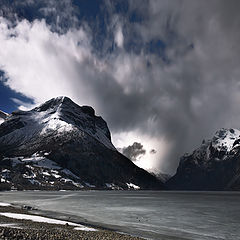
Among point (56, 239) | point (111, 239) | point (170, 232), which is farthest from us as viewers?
point (170, 232)

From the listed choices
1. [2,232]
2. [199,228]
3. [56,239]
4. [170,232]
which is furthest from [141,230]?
[2,232]

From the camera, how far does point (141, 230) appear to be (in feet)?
192

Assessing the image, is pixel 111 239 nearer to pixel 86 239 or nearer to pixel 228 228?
pixel 86 239

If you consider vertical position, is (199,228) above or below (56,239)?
above

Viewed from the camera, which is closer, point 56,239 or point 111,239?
point 56,239

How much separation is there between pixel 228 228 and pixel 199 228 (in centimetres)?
766

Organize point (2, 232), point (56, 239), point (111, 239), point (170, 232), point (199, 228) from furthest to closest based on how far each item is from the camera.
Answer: point (199, 228) → point (170, 232) → point (111, 239) → point (56, 239) → point (2, 232)

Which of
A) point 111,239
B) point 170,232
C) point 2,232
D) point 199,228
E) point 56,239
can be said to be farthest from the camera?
point 199,228

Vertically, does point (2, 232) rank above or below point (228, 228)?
below

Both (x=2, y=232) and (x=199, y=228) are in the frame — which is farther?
(x=199, y=228)

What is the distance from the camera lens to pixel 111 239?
40875mm

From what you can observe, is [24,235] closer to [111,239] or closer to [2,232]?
[2,232]

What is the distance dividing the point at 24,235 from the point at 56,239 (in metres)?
4.25

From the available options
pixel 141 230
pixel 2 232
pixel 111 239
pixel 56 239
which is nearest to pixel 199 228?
pixel 141 230
